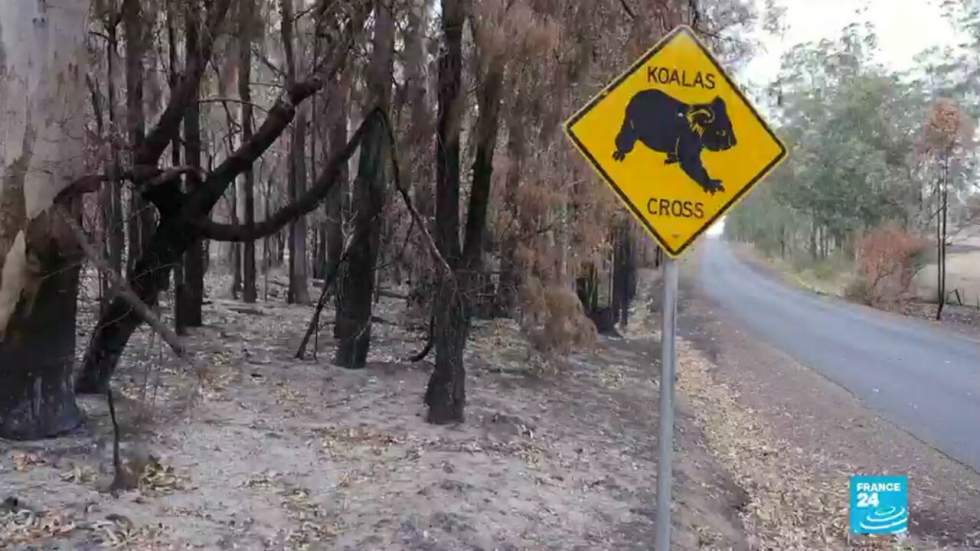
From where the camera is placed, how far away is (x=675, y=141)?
451 centimetres

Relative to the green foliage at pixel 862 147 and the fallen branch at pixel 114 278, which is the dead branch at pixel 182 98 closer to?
the fallen branch at pixel 114 278

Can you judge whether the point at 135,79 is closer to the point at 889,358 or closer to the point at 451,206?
the point at 451,206

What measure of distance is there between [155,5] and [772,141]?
6917 mm

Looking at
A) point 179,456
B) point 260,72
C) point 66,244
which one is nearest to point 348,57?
point 66,244

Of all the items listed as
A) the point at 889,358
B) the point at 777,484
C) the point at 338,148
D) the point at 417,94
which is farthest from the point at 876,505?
the point at 889,358

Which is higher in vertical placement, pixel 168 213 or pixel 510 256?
pixel 168 213

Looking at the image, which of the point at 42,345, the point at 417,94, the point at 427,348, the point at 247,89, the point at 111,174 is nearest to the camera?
the point at 42,345

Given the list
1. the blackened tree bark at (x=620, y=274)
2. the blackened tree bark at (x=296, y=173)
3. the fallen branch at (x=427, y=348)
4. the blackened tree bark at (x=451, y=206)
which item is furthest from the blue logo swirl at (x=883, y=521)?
the blackened tree bark at (x=620, y=274)

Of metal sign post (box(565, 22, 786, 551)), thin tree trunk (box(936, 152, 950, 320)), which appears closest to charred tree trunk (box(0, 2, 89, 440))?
metal sign post (box(565, 22, 786, 551))

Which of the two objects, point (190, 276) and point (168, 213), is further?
point (190, 276)

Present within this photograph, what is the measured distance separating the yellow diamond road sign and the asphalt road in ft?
26.1

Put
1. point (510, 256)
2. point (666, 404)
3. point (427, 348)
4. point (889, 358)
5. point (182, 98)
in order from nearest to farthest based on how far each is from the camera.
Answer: point (666, 404)
point (182, 98)
point (427, 348)
point (510, 256)
point (889, 358)

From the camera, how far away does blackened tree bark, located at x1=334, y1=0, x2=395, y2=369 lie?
944 centimetres

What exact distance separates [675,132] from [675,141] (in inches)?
1.7
